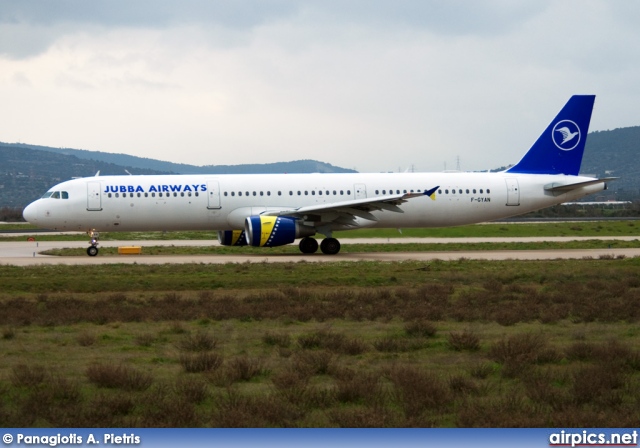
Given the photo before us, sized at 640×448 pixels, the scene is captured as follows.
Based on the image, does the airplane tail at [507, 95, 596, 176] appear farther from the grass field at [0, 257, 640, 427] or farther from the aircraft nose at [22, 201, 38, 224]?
the aircraft nose at [22, 201, 38, 224]

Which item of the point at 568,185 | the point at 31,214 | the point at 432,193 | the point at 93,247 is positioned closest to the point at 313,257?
the point at 432,193

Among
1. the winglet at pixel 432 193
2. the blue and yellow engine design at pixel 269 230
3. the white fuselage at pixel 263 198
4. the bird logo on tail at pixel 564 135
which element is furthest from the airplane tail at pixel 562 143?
the blue and yellow engine design at pixel 269 230

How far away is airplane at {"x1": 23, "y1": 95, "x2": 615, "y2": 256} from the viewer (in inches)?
1358

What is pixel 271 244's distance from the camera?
33062 mm

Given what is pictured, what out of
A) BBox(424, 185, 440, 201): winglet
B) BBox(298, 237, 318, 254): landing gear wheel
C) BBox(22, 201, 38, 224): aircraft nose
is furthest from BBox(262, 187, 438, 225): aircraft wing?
BBox(22, 201, 38, 224): aircraft nose

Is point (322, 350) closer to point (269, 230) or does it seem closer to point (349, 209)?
point (269, 230)

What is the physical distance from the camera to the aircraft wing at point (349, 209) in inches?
1312

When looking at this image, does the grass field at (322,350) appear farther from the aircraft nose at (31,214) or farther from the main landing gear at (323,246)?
the aircraft nose at (31,214)

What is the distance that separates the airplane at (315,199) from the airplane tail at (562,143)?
0.14 feet

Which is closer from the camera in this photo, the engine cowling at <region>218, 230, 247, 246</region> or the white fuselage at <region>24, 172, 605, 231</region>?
the white fuselage at <region>24, 172, 605, 231</region>

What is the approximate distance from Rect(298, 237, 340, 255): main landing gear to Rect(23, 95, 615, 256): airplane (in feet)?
0.13

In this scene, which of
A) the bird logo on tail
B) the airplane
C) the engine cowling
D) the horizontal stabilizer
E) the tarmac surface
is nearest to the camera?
the tarmac surface

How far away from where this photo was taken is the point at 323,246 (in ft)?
116

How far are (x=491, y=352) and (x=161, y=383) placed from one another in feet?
16.2
